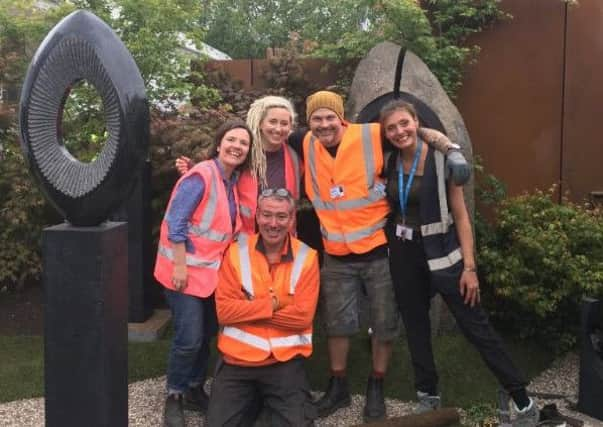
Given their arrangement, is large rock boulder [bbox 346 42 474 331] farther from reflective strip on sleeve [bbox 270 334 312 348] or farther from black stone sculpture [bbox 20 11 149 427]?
black stone sculpture [bbox 20 11 149 427]

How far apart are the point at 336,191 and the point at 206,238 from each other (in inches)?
30.5

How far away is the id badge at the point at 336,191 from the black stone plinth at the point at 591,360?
167 centimetres

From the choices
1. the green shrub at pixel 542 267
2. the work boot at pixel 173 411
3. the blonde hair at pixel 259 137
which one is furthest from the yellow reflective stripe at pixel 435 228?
the work boot at pixel 173 411

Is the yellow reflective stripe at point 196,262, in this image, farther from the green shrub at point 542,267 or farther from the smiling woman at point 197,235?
the green shrub at point 542,267

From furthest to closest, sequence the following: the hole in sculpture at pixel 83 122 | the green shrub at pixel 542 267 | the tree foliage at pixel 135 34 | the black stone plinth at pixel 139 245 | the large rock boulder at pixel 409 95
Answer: the tree foliage at pixel 135 34 → the hole in sculpture at pixel 83 122 → the black stone plinth at pixel 139 245 → the large rock boulder at pixel 409 95 → the green shrub at pixel 542 267

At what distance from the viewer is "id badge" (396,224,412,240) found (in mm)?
3418

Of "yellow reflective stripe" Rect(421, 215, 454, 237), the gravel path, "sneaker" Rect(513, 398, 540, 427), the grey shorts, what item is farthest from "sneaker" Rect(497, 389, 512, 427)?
"yellow reflective stripe" Rect(421, 215, 454, 237)

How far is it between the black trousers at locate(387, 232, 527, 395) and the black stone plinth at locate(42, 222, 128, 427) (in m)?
1.56

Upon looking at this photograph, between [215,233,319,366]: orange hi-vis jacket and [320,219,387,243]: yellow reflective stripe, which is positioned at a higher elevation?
[320,219,387,243]: yellow reflective stripe

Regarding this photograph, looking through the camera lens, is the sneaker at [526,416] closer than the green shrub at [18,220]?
Yes

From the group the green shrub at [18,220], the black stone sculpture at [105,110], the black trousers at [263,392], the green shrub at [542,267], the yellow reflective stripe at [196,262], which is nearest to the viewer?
the black stone sculpture at [105,110]

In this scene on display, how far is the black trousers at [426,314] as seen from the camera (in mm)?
3371

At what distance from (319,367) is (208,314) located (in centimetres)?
115

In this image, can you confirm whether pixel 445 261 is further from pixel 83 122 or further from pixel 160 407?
pixel 83 122
